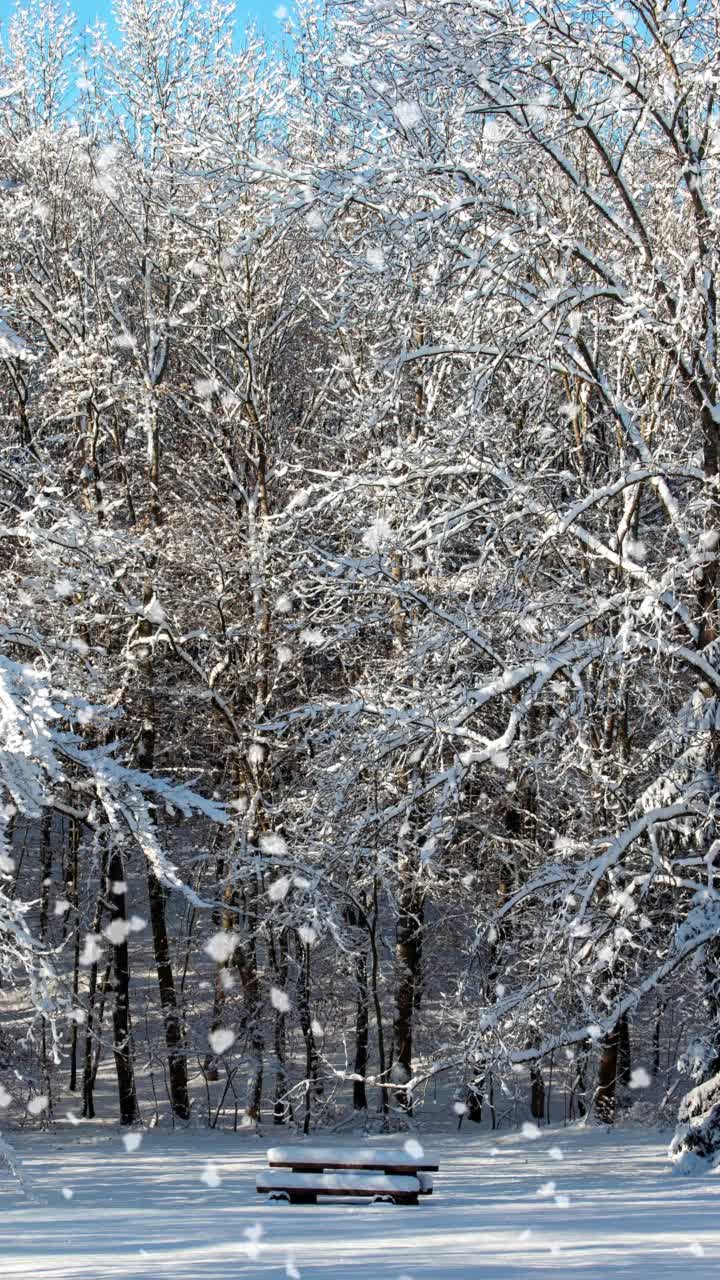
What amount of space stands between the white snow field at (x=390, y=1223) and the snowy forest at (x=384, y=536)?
818 millimetres

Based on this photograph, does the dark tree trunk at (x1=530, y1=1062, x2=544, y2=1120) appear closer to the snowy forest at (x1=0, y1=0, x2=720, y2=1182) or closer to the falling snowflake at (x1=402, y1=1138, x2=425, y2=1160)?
the snowy forest at (x1=0, y1=0, x2=720, y2=1182)

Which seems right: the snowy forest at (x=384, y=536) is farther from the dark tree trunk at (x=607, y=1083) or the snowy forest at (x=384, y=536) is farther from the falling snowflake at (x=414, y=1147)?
the falling snowflake at (x=414, y=1147)

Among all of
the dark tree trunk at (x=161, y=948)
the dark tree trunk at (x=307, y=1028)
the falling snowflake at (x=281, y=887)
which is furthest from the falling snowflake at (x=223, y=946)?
the falling snowflake at (x=281, y=887)

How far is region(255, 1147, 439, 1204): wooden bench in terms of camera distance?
8219 mm

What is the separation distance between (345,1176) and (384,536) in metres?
4.86

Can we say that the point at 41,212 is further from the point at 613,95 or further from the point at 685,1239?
the point at 685,1239

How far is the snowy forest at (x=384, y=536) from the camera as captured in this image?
926 cm

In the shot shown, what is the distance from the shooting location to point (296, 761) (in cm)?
1731

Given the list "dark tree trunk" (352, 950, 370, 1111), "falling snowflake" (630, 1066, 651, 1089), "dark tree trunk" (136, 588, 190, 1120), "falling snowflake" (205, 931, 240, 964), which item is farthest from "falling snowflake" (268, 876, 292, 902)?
"falling snowflake" (630, 1066, 651, 1089)

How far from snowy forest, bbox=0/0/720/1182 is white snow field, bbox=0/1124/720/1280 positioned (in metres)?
0.82

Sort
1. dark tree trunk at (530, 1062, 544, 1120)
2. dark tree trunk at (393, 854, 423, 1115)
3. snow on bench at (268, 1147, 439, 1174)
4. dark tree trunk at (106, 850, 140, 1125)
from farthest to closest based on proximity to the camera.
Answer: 1. dark tree trunk at (530, 1062, 544, 1120)
2. dark tree trunk at (106, 850, 140, 1125)
3. dark tree trunk at (393, 854, 423, 1115)
4. snow on bench at (268, 1147, 439, 1174)

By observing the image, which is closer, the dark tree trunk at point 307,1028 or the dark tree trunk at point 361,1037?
the dark tree trunk at point 307,1028

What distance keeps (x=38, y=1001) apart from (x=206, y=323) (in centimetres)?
1170

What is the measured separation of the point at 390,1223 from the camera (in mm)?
7172
